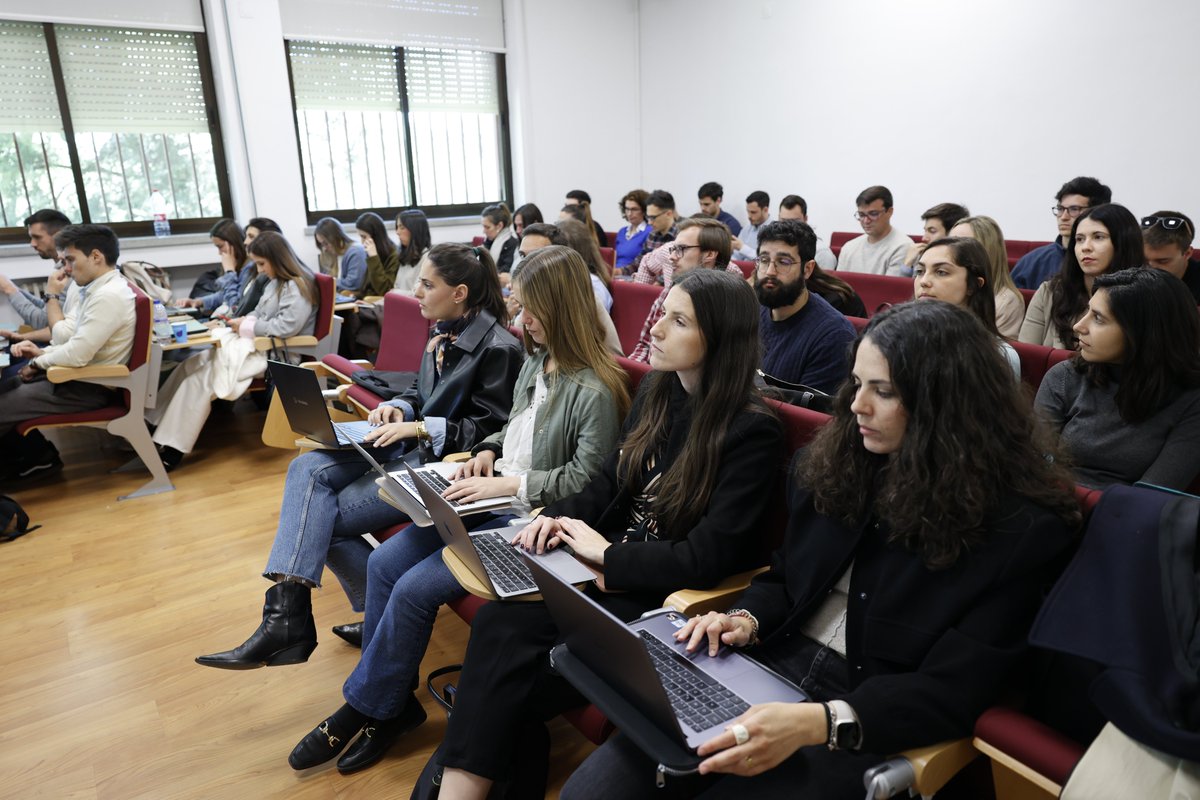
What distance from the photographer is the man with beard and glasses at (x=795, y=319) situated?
8.12 feet

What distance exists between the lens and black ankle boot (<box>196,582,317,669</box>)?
6.54ft

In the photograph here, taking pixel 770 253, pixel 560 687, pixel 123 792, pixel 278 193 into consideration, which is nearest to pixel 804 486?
pixel 560 687

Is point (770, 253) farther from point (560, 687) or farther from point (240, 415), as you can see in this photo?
point (240, 415)

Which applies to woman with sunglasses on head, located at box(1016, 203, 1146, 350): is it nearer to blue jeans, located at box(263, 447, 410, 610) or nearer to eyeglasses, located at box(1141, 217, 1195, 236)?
eyeglasses, located at box(1141, 217, 1195, 236)

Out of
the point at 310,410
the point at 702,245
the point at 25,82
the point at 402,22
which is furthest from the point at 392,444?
the point at 402,22

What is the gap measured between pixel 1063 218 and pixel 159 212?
20.4 feet

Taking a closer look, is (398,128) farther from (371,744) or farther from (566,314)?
(371,744)

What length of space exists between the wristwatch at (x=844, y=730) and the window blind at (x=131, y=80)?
6710 mm

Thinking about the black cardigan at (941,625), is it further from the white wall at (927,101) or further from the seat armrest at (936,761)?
the white wall at (927,101)

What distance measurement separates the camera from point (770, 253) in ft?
8.80

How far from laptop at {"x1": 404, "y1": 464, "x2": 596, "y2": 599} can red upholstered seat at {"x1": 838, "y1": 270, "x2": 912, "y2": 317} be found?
2277 mm

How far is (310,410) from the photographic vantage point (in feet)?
7.57

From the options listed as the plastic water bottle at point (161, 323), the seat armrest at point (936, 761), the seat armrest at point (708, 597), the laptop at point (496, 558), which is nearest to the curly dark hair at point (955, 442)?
the seat armrest at point (936, 761)

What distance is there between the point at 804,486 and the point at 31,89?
6.54 metres
